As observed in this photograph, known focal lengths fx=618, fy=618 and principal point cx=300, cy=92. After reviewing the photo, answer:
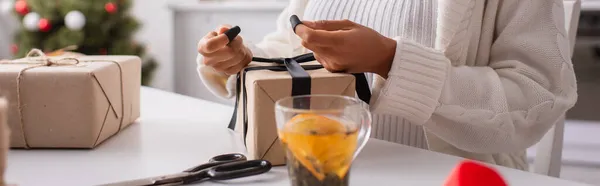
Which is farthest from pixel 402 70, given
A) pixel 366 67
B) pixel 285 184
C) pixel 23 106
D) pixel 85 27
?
pixel 85 27

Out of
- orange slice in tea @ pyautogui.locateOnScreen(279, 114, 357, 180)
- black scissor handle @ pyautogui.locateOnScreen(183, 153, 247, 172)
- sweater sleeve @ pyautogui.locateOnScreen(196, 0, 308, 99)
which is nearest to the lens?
orange slice in tea @ pyautogui.locateOnScreen(279, 114, 357, 180)

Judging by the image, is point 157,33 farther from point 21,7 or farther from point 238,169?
point 238,169

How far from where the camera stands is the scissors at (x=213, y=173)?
0.56 m

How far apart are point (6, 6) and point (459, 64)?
98.9 inches

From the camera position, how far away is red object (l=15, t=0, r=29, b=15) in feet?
8.38

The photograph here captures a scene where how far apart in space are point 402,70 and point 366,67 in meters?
0.04

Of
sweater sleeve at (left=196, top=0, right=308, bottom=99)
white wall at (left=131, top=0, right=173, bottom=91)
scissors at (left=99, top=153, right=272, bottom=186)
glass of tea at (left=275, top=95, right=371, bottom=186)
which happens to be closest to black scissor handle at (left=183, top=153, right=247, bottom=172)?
scissors at (left=99, top=153, right=272, bottom=186)

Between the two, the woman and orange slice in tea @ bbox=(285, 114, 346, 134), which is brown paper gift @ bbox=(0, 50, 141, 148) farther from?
orange slice in tea @ bbox=(285, 114, 346, 134)

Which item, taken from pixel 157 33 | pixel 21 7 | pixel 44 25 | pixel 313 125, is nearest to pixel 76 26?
pixel 44 25

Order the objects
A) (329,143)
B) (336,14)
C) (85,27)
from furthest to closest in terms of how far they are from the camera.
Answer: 1. (85,27)
2. (336,14)
3. (329,143)

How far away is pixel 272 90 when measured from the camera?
2.07 feet

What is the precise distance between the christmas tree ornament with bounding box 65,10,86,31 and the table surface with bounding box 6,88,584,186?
175 cm

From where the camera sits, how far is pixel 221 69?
0.77 m

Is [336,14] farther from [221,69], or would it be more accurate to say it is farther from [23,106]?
[23,106]
